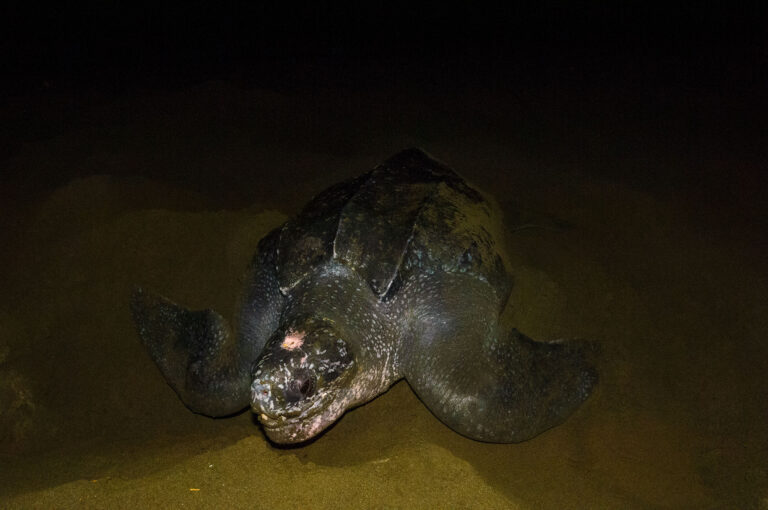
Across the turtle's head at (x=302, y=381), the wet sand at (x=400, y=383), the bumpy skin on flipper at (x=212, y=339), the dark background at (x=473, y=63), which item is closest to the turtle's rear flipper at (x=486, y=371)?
the wet sand at (x=400, y=383)

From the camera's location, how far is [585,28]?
935cm

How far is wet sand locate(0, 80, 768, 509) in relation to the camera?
6.79 ft

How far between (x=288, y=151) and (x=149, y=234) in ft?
5.93

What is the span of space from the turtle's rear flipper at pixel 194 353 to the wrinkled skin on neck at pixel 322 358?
44 centimetres

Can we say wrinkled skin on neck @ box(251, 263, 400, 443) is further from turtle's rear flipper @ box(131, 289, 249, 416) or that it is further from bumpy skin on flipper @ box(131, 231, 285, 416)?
turtle's rear flipper @ box(131, 289, 249, 416)

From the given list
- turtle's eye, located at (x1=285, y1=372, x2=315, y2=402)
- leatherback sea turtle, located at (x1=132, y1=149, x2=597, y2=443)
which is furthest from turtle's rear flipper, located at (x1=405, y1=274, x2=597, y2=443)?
turtle's eye, located at (x1=285, y1=372, x2=315, y2=402)

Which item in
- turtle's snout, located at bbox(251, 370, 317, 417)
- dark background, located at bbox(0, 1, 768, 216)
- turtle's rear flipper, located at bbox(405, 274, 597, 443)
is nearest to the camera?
turtle's snout, located at bbox(251, 370, 317, 417)

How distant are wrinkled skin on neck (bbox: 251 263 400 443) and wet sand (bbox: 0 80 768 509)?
0.20m

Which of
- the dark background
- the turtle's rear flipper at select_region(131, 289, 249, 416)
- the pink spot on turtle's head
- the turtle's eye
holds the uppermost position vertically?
the dark background

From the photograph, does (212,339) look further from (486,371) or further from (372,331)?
(486,371)

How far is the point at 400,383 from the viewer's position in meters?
2.79

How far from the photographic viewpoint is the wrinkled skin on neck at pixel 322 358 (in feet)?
Answer: 6.65

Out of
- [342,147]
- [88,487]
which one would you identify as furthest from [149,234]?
[342,147]

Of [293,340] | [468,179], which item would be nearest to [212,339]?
[293,340]
